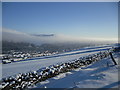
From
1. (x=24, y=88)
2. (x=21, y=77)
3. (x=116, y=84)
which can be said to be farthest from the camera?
(x=21, y=77)

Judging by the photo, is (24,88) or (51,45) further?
(51,45)

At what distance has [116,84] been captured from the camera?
172cm

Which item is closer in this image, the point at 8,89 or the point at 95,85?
the point at 95,85

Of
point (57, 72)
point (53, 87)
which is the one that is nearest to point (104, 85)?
point (53, 87)

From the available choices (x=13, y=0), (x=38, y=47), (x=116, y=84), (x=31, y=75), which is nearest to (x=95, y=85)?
(x=116, y=84)

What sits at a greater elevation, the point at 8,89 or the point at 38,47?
the point at 38,47

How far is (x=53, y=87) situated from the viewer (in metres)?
2.03

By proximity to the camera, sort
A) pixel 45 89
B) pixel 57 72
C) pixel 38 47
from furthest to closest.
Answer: pixel 38 47
pixel 57 72
pixel 45 89

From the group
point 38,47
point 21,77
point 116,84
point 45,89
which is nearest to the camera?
point 116,84

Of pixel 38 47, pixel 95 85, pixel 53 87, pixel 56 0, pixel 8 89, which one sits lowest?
pixel 8 89

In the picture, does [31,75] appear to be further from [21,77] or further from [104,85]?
[104,85]

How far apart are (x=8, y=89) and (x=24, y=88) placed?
1.38 ft

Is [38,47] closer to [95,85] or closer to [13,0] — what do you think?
[13,0]

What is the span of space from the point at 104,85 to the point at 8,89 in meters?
2.20
